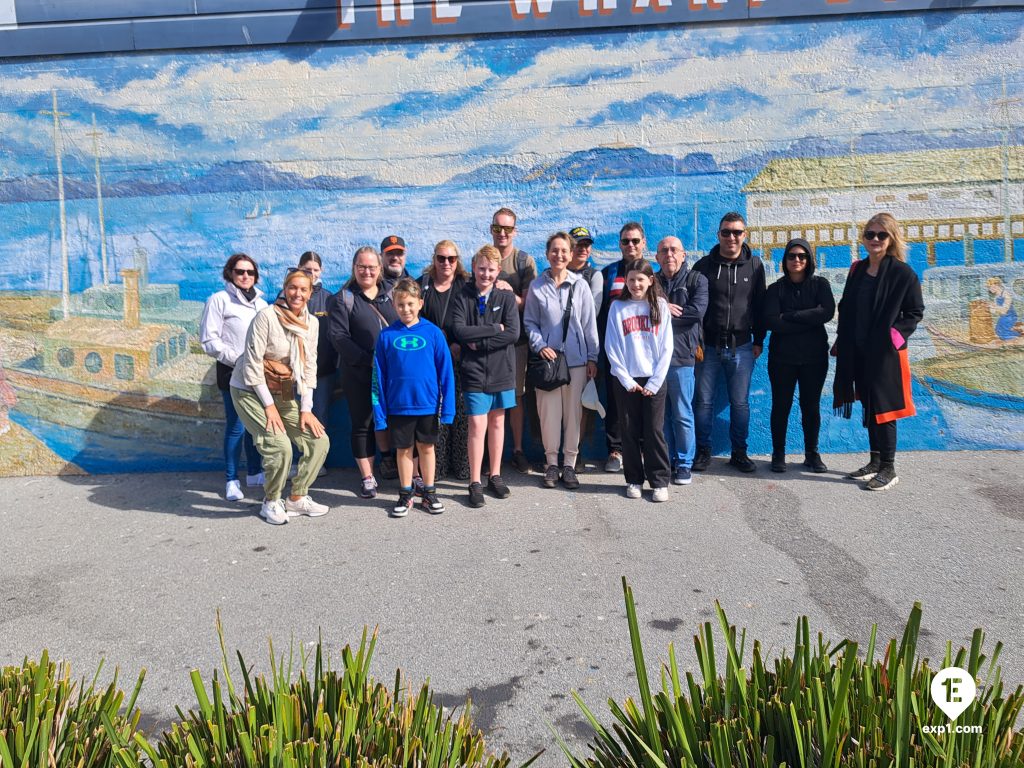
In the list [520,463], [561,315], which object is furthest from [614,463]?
[561,315]

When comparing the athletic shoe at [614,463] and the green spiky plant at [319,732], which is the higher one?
the green spiky plant at [319,732]

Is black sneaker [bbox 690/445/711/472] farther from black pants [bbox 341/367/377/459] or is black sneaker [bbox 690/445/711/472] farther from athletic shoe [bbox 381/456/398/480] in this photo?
black pants [bbox 341/367/377/459]

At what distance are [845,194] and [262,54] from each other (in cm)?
503

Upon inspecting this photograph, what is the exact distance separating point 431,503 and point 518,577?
1.25m

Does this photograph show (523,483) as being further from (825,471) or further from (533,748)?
(533,748)

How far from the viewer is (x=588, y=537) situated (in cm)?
456

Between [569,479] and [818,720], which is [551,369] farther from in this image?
[818,720]

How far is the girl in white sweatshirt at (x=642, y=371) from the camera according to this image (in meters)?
5.23

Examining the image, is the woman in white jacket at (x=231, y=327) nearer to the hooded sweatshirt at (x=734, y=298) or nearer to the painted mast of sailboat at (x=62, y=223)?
the painted mast of sailboat at (x=62, y=223)

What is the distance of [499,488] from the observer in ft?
17.6

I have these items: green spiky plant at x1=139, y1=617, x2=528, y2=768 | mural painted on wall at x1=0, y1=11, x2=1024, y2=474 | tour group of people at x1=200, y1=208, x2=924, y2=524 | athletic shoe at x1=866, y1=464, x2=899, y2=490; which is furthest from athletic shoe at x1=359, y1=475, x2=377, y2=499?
green spiky plant at x1=139, y1=617, x2=528, y2=768

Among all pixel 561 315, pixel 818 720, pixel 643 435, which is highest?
pixel 561 315

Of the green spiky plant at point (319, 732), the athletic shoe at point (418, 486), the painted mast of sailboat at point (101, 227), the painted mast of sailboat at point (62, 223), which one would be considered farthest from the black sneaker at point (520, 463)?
the green spiky plant at point (319, 732)

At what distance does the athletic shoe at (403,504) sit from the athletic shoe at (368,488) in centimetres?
45
